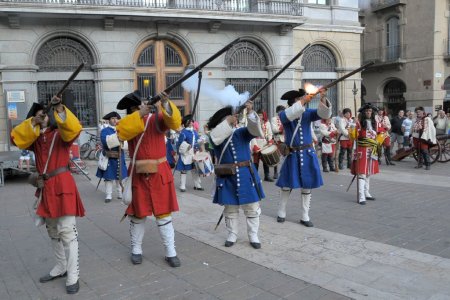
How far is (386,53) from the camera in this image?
96.5 feet

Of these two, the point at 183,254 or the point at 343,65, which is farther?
the point at 343,65

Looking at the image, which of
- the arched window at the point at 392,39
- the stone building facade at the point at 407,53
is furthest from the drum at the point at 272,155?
the arched window at the point at 392,39

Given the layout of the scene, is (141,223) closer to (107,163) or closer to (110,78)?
(107,163)

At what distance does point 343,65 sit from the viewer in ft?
68.2

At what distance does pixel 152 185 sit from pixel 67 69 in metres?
12.9

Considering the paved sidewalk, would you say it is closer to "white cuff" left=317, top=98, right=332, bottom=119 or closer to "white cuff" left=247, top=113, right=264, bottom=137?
"white cuff" left=247, top=113, right=264, bottom=137

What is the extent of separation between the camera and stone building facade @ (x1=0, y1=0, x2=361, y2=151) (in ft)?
50.0

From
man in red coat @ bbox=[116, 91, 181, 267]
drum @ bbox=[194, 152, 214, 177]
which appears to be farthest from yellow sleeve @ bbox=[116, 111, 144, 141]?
drum @ bbox=[194, 152, 214, 177]

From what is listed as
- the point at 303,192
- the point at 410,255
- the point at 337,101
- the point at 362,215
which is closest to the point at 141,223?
the point at 303,192

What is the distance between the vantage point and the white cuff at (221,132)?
5.34 metres

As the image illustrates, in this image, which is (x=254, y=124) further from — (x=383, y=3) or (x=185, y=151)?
(x=383, y=3)

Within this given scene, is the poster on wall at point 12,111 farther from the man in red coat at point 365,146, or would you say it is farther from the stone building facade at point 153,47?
the man in red coat at point 365,146

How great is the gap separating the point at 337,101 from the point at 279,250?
55.4 feet

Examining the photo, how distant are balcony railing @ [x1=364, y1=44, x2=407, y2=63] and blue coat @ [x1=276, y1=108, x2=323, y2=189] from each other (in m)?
24.4
